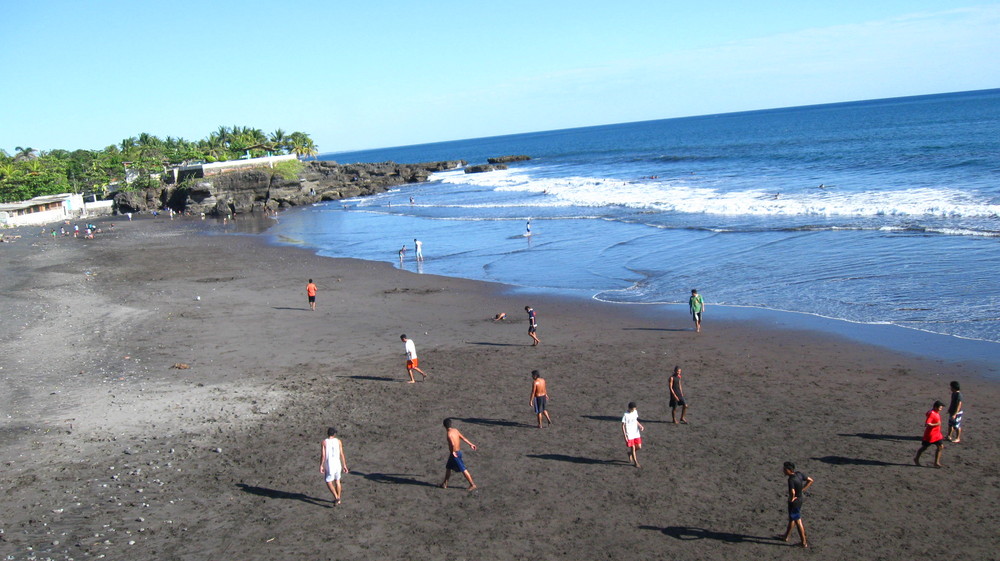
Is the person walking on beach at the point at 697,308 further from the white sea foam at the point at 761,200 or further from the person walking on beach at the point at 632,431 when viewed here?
the white sea foam at the point at 761,200

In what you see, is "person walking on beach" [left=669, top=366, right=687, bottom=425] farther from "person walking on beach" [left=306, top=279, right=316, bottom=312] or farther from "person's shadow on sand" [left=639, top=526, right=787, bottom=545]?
"person walking on beach" [left=306, top=279, right=316, bottom=312]

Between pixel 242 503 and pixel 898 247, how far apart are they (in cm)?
2606

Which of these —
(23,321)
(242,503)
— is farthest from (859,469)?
(23,321)

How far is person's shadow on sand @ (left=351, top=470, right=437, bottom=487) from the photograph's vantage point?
1113 centimetres

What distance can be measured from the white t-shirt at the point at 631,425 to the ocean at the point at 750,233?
390 inches

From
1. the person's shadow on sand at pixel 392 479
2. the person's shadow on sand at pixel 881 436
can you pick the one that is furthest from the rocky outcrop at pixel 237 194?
the person's shadow on sand at pixel 881 436

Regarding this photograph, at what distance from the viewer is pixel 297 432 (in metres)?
13.2

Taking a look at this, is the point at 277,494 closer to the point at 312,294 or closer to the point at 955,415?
the point at 955,415

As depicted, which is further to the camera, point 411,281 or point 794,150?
point 794,150

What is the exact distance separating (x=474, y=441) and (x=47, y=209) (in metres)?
61.2

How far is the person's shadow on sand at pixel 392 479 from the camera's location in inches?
438

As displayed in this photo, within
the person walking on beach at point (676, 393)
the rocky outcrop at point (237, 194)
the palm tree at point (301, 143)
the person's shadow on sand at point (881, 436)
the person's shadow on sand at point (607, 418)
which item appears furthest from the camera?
the palm tree at point (301, 143)

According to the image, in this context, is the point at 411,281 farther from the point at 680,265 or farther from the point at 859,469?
the point at 859,469

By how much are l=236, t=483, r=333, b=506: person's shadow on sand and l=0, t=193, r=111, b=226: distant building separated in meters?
55.2
